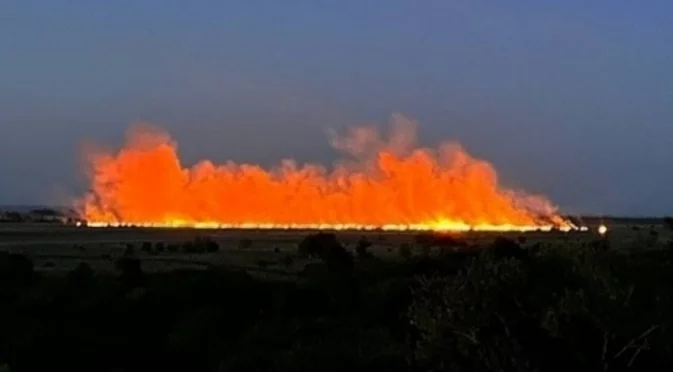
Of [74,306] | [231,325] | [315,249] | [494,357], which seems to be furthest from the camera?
[315,249]

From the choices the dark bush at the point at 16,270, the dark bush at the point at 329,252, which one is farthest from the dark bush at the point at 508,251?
the dark bush at the point at 16,270

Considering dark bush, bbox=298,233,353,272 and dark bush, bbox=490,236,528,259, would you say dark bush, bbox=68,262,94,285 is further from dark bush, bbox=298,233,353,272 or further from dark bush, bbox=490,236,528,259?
dark bush, bbox=490,236,528,259

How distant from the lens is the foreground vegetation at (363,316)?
92.5ft

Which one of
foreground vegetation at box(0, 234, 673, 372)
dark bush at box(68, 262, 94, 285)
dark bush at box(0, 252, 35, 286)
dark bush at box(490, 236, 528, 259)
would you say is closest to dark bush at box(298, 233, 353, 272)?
foreground vegetation at box(0, 234, 673, 372)

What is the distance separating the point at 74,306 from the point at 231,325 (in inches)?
315

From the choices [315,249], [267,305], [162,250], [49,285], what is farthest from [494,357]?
[162,250]

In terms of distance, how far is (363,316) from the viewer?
174 ft

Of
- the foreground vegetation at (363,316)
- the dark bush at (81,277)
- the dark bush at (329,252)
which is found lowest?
the foreground vegetation at (363,316)

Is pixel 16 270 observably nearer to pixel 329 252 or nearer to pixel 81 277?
pixel 81 277

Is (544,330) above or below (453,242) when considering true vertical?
below

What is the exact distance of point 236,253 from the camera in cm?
11312

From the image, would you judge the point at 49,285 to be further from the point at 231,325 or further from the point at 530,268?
the point at 530,268

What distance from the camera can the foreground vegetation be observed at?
28.2 meters

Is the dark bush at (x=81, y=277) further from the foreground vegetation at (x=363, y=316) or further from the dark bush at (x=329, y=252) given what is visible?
the dark bush at (x=329, y=252)
